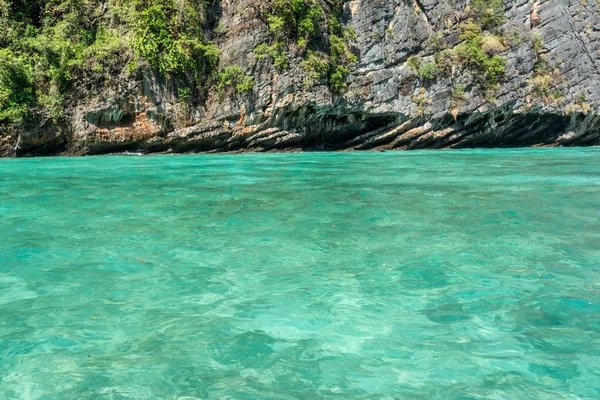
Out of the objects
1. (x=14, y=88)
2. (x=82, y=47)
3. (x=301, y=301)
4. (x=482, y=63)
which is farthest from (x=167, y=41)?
(x=301, y=301)

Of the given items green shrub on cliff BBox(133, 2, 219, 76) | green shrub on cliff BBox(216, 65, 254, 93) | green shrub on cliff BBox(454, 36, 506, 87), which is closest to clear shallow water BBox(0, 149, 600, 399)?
green shrub on cliff BBox(133, 2, 219, 76)

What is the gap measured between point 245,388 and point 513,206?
534 centimetres

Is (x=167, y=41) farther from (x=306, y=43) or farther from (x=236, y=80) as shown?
(x=306, y=43)

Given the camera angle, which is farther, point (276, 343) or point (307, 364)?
point (276, 343)

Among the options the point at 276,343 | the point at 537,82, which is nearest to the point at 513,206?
the point at 276,343

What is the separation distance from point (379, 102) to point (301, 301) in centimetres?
1852

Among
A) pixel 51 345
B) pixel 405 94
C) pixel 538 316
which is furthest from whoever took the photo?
pixel 405 94

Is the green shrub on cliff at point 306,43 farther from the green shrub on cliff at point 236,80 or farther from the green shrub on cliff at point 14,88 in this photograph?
the green shrub on cliff at point 14,88

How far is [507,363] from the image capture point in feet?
7.38

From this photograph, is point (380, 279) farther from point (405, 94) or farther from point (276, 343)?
point (405, 94)

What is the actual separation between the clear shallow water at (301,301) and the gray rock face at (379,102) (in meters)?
13.1

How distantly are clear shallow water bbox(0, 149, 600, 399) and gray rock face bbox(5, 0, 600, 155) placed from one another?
13112mm

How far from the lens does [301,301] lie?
9.90 feet

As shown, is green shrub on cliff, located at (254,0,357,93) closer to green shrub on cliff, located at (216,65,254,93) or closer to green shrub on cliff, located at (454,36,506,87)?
green shrub on cliff, located at (216,65,254,93)
